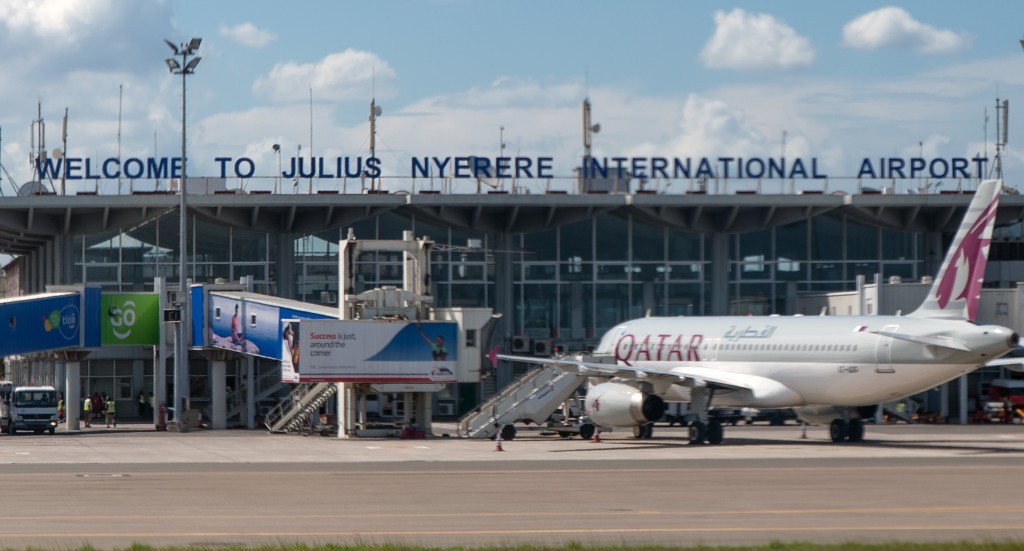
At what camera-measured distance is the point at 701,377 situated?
5191 centimetres

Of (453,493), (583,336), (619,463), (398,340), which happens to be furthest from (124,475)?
(583,336)

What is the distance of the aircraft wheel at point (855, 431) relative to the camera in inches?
2023

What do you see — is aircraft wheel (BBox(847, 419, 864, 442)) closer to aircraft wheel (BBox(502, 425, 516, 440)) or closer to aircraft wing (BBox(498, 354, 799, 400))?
aircraft wing (BBox(498, 354, 799, 400))

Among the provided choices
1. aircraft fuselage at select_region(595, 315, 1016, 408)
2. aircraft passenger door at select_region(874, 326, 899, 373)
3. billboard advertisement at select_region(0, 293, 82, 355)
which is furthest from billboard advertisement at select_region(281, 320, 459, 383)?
aircraft passenger door at select_region(874, 326, 899, 373)

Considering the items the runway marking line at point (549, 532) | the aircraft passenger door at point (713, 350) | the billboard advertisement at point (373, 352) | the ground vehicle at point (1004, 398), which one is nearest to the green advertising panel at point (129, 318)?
the billboard advertisement at point (373, 352)

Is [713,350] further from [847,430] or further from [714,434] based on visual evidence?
[847,430]

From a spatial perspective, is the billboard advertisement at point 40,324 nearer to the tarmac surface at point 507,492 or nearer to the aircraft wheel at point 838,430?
the tarmac surface at point 507,492

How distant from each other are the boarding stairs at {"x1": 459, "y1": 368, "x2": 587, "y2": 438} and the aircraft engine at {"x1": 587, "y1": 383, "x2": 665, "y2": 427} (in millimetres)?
2642

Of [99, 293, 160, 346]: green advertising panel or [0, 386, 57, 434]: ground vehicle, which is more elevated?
[99, 293, 160, 346]: green advertising panel

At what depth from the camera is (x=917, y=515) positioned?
2698cm

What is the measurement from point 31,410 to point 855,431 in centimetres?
3396

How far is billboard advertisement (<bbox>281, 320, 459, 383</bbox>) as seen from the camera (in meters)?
55.4

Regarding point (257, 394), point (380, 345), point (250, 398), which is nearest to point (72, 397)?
point (250, 398)

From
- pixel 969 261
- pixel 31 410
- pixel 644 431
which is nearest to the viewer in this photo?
pixel 969 261
